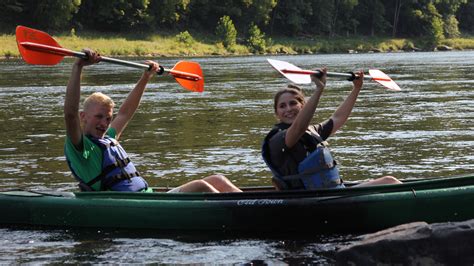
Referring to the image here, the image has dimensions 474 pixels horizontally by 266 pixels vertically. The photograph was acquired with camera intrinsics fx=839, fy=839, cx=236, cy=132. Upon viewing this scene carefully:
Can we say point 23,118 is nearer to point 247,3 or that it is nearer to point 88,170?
point 88,170

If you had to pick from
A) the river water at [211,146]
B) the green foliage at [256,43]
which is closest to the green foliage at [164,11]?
the green foliage at [256,43]

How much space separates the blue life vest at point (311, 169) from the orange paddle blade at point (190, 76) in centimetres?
210

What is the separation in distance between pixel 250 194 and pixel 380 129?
6633 millimetres

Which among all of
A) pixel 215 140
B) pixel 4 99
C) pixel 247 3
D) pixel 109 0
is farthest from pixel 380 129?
pixel 247 3

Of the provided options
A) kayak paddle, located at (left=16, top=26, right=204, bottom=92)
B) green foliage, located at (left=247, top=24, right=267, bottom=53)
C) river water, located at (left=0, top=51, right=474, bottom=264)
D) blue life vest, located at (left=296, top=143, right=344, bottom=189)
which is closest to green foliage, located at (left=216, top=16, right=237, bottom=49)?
green foliage, located at (left=247, top=24, right=267, bottom=53)

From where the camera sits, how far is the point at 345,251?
4902mm

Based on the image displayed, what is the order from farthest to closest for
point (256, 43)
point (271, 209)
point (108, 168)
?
1. point (256, 43)
2. point (108, 168)
3. point (271, 209)

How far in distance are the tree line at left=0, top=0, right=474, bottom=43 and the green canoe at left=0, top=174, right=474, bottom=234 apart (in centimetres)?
4126

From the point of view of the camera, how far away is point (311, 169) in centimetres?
615

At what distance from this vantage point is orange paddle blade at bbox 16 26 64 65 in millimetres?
6969

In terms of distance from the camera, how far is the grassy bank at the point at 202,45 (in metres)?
44.1

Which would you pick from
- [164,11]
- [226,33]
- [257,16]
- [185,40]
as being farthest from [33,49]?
[257,16]

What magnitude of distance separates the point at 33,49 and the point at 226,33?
48426mm

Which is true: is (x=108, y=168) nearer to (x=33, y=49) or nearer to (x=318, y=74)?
(x=33, y=49)
